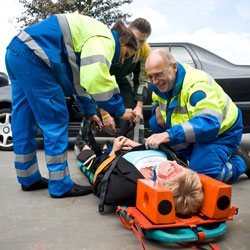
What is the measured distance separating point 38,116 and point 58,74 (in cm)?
37

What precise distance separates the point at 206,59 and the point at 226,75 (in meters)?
0.40

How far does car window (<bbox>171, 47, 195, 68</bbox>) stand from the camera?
15.2 feet

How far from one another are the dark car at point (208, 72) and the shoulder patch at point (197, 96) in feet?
6.98

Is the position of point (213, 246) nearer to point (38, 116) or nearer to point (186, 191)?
point (186, 191)

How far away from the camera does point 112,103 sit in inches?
89.0

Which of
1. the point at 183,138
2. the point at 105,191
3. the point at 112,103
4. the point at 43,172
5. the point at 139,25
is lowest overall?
the point at 43,172

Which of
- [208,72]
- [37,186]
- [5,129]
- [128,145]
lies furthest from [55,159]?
[208,72]

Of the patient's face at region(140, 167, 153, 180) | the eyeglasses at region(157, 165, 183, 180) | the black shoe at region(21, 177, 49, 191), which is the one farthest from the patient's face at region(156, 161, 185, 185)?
the black shoe at region(21, 177, 49, 191)

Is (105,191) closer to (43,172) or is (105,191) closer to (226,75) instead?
(43,172)

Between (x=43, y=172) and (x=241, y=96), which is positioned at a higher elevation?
(x=241, y=96)

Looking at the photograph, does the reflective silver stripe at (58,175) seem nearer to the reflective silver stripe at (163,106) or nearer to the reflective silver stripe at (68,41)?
the reflective silver stripe at (68,41)

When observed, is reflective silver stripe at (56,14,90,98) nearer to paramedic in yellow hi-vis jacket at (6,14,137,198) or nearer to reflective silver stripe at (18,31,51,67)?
paramedic in yellow hi-vis jacket at (6,14,137,198)

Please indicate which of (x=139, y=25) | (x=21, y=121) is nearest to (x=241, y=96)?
(x=139, y=25)

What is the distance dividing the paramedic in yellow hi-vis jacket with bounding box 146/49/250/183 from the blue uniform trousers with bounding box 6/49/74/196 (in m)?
0.72
